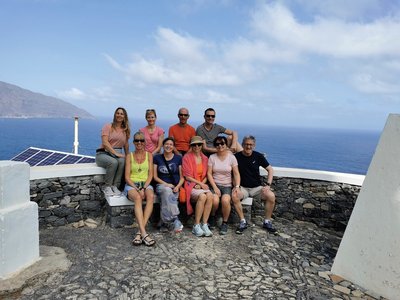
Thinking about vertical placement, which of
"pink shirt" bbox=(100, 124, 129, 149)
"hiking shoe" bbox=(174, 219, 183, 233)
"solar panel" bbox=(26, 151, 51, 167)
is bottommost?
"solar panel" bbox=(26, 151, 51, 167)

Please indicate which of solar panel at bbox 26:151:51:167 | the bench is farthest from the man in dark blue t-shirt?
solar panel at bbox 26:151:51:167

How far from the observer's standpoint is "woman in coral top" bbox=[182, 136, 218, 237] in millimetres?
5219

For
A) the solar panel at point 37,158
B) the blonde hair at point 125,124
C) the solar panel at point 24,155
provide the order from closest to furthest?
1. the blonde hair at point 125,124
2. the solar panel at point 37,158
3. the solar panel at point 24,155

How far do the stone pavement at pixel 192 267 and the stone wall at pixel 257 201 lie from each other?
11.1 inches

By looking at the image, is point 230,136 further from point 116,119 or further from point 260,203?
point 116,119

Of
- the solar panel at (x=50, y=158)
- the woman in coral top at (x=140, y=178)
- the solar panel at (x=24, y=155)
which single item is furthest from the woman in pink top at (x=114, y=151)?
the solar panel at (x=24, y=155)

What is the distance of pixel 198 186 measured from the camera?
5387 millimetres

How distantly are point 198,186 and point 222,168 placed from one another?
1.64 ft

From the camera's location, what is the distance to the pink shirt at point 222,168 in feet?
18.1

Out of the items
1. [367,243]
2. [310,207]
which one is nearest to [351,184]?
[310,207]

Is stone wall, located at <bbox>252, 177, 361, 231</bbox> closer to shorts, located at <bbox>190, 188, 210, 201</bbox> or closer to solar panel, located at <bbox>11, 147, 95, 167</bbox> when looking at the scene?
shorts, located at <bbox>190, 188, 210, 201</bbox>

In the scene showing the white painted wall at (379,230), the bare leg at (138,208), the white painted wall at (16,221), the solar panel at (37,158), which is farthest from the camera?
the solar panel at (37,158)

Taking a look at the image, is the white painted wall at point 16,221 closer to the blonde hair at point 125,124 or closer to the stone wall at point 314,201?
the blonde hair at point 125,124

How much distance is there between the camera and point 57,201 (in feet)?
17.9
